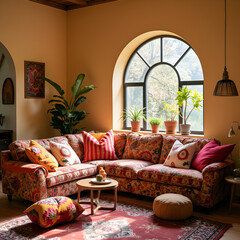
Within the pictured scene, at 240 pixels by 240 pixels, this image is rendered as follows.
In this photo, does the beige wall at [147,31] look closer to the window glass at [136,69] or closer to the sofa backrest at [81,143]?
the window glass at [136,69]

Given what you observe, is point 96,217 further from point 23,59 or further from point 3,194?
point 23,59

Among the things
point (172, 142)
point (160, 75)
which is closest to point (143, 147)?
point (172, 142)

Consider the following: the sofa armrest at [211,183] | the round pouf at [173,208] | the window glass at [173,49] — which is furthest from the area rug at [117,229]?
the window glass at [173,49]

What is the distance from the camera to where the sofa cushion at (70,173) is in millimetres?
4614

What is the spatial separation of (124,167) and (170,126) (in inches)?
49.0

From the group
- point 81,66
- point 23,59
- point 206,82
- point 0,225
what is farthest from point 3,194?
point 206,82

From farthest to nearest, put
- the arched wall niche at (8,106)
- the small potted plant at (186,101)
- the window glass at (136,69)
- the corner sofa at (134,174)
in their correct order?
the window glass at (136,69), the arched wall niche at (8,106), the small potted plant at (186,101), the corner sofa at (134,174)

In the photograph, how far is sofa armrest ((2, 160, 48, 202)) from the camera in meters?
4.48

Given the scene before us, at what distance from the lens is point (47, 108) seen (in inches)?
265

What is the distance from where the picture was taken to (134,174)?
196 inches

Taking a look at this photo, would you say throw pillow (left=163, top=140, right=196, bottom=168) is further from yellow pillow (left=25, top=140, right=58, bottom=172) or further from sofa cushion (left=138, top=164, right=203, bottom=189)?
yellow pillow (left=25, top=140, right=58, bottom=172)

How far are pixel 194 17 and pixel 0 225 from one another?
410 cm

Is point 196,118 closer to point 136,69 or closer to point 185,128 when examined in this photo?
point 185,128

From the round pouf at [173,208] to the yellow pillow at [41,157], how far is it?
5.11 ft
